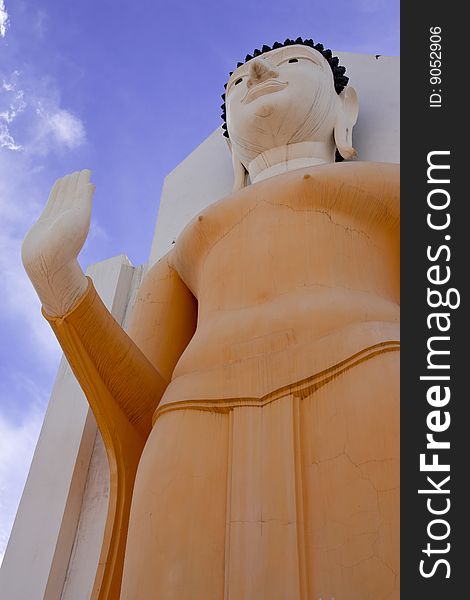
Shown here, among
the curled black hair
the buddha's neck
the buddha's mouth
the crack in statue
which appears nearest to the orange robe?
the crack in statue

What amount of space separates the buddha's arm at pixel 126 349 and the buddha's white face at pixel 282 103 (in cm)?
95

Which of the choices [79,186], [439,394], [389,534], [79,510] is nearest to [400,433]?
[439,394]

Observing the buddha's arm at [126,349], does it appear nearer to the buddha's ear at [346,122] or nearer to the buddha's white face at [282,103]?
the buddha's white face at [282,103]

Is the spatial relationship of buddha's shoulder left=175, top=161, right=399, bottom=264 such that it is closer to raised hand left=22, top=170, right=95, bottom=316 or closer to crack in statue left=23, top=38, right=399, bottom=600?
Answer: crack in statue left=23, top=38, right=399, bottom=600

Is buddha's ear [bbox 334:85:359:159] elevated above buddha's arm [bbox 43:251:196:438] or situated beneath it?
elevated above

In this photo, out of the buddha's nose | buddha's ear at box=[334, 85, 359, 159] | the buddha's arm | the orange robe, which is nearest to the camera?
the orange robe

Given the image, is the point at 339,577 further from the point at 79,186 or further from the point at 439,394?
the point at 79,186

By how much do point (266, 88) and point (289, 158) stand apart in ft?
1.18

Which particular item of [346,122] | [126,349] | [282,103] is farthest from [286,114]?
[126,349]

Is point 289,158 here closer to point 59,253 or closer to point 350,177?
point 350,177

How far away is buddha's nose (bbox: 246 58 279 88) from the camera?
124 inches

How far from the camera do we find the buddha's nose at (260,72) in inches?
124

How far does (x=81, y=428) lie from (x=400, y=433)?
6.80 ft

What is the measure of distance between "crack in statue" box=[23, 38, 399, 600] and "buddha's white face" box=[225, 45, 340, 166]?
40 millimetres
